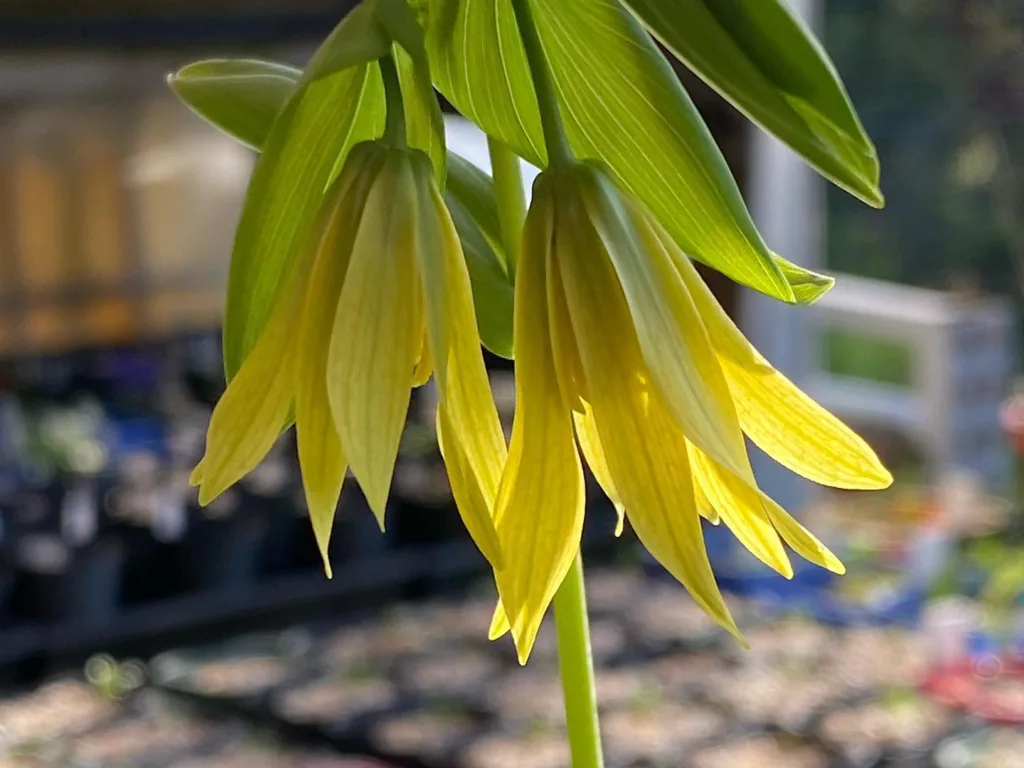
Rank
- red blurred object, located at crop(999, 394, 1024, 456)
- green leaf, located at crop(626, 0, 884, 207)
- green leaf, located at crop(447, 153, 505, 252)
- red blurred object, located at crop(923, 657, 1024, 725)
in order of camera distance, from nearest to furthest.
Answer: green leaf, located at crop(626, 0, 884, 207), green leaf, located at crop(447, 153, 505, 252), red blurred object, located at crop(923, 657, 1024, 725), red blurred object, located at crop(999, 394, 1024, 456)

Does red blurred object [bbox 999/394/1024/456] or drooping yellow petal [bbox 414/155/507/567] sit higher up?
drooping yellow petal [bbox 414/155/507/567]

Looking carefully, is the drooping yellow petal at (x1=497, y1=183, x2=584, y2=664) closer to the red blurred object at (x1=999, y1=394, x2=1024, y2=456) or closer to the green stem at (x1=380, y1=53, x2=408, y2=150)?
the green stem at (x1=380, y1=53, x2=408, y2=150)

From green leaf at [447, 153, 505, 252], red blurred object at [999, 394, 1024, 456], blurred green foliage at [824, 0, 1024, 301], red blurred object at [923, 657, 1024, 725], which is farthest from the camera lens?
blurred green foliage at [824, 0, 1024, 301]

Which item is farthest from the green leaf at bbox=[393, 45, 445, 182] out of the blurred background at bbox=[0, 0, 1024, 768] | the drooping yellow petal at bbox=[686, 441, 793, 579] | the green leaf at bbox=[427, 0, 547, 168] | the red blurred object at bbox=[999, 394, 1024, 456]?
the red blurred object at bbox=[999, 394, 1024, 456]

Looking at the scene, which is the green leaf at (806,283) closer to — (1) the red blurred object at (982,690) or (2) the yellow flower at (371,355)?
(2) the yellow flower at (371,355)

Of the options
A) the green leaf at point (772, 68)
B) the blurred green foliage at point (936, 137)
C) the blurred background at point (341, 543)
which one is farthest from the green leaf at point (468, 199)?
the blurred green foliage at point (936, 137)

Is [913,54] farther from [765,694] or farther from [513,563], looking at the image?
[513,563]

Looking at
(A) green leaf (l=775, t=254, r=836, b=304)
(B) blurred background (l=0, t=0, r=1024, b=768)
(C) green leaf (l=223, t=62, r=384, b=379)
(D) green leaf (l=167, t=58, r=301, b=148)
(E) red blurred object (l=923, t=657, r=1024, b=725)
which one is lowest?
(E) red blurred object (l=923, t=657, r=1024, b=725)
